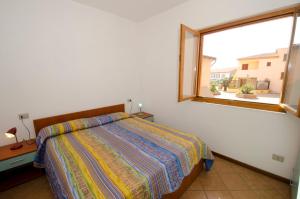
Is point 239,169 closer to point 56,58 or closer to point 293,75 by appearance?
point 293,75

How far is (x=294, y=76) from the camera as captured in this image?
1707 mm

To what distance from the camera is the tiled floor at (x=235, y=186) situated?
1710 mm

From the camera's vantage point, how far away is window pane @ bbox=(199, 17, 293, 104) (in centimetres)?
195

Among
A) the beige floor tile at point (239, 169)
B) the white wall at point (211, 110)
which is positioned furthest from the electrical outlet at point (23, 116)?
the beige floor tile at point (239, 169)

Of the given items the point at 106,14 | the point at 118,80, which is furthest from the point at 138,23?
the point at 118,80

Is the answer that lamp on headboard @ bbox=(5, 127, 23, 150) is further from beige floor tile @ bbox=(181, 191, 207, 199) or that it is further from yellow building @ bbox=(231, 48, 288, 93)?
yellow building @ bbox=(231, 48, 288, 93)

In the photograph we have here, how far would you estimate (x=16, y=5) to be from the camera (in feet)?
6.19

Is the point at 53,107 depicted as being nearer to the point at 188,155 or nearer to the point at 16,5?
the point at 16,5

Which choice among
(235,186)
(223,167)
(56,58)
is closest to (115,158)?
(235,186)

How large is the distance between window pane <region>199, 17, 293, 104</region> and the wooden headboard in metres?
1.85

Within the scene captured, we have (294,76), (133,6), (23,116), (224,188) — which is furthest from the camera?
(133,6)

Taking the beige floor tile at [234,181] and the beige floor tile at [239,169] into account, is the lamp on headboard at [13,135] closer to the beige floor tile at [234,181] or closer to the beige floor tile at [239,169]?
the beige floor tile at [234,181]

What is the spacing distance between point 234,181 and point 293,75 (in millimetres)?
1561

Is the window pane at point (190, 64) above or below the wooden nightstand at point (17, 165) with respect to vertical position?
above
